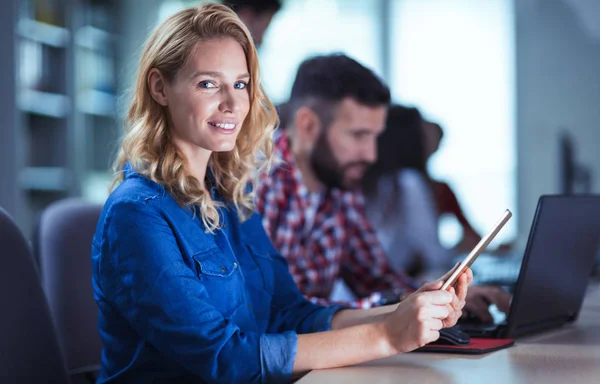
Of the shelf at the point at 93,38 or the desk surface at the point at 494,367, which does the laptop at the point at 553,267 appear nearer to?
the desk surface at the point at 494,367

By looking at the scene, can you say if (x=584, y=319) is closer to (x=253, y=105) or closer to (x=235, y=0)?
(x=253, y=105)

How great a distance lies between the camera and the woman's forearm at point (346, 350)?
1.08 meters

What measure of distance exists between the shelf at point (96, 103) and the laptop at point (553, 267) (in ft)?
10.4

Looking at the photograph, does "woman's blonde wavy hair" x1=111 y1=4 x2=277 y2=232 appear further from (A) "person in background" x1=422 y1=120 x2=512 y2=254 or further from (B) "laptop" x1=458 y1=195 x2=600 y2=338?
(A) "person in background" x1=422 y1=120 x2=512 y2=254

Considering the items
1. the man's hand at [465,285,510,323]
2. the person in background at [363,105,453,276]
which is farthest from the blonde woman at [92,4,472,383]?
the person in background at [363,105,453,276]

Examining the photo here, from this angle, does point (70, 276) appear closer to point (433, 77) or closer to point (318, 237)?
point (318, 237)

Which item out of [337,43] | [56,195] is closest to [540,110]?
[337,43]

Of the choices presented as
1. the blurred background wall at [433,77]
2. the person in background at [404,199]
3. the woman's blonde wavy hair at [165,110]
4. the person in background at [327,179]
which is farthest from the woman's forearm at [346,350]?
the blurred background wall at [433,77]

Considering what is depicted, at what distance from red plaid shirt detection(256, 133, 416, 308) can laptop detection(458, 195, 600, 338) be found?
67cm

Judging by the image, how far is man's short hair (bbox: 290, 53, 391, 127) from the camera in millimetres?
2232

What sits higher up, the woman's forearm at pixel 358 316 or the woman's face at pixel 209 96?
the woman's face at pixel 209 96

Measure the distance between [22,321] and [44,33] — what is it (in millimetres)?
2767

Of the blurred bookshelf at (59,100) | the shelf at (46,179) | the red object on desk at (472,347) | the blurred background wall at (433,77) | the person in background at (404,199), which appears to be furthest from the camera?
the blurred background wall at (433,77)

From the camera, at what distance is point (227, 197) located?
1.44 m
